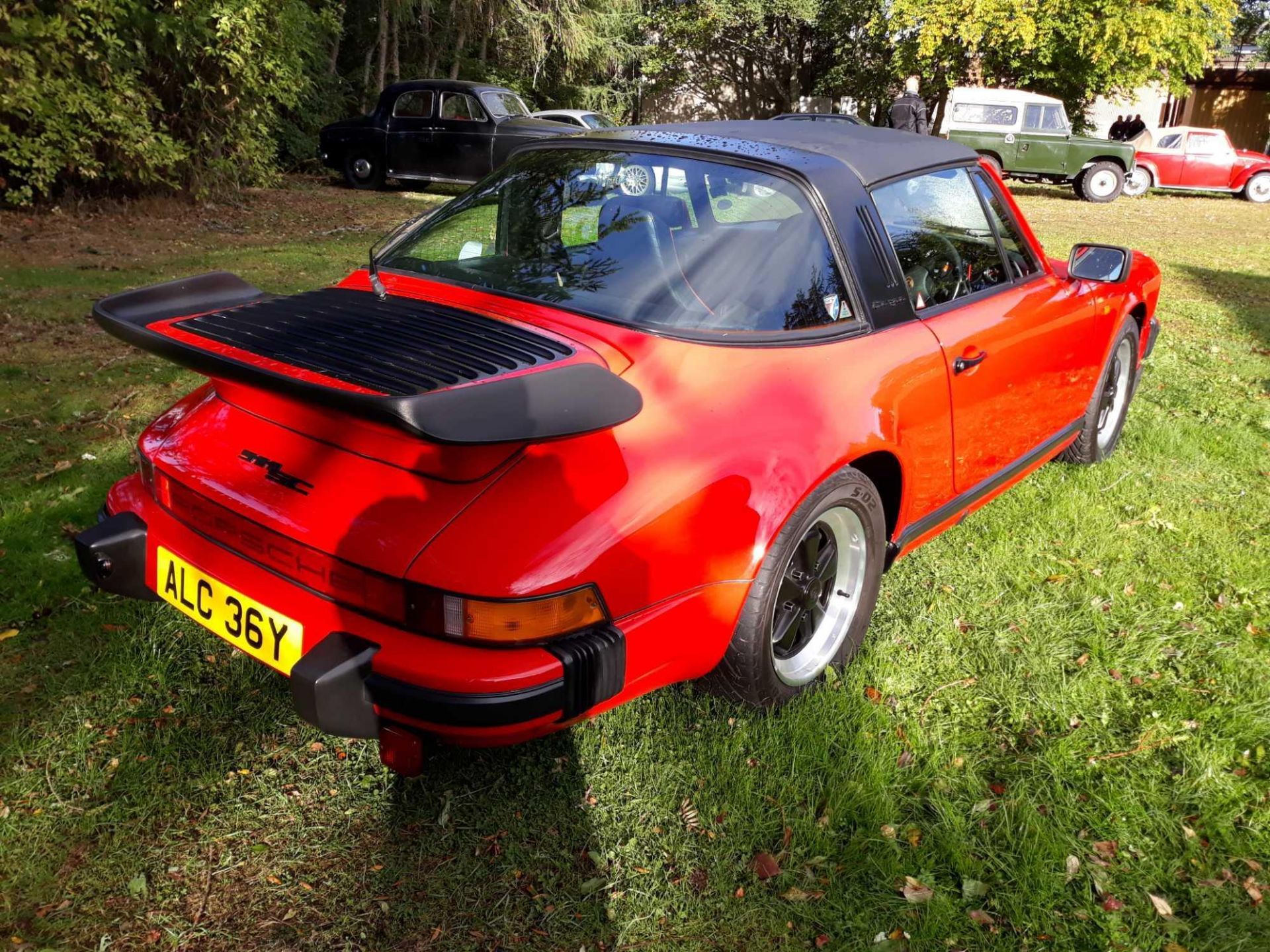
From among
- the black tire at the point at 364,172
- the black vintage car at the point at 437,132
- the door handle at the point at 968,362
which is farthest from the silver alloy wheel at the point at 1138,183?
the door handle at the point at 968,362

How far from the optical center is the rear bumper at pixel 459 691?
5.82 ft

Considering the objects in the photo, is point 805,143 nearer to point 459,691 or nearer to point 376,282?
point 376,282

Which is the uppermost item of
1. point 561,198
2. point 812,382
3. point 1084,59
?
point 1084,59

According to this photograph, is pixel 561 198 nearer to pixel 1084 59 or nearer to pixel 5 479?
pixel 5 479

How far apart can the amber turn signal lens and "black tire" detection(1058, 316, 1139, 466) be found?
10.1ft

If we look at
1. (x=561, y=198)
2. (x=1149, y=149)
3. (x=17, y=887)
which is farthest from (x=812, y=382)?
(x=1149, y=149)

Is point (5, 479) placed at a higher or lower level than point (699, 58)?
lower

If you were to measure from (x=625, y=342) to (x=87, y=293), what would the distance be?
597cm

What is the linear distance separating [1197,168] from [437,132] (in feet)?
49.4

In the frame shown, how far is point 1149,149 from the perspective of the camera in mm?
18375

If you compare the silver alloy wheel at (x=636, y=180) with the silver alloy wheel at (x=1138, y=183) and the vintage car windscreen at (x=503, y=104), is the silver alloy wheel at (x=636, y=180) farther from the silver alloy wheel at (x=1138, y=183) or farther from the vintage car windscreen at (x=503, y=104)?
the silver alloy wheel at (x=1138, y=183)

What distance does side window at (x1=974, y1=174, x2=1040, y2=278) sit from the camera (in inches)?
131

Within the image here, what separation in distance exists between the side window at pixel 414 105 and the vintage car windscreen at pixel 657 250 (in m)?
11.7

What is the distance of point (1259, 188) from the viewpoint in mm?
18094
